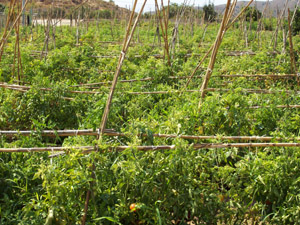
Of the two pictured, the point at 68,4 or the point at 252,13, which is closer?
the point at 252,13

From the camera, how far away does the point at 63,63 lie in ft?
16.3

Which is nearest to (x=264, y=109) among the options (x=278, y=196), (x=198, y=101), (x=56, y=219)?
(x=198, y=101)

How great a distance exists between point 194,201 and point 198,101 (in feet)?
4.22

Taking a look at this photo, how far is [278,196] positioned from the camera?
6.25ft

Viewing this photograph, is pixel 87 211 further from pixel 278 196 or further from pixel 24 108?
pixel 24 108

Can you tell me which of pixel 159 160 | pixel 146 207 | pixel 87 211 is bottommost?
pixel 87 211

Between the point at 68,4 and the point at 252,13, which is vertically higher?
the point at 68,4

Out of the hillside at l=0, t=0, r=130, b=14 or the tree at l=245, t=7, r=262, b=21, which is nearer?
the tree at l=245, t=7, r=262, b=21

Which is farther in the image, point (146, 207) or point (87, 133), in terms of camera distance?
point (87, 133)

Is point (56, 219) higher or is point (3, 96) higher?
point (3, 96)

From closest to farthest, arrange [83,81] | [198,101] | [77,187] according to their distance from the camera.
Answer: [77,187] → [198,101] → [83,81]

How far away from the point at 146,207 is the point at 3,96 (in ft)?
8.21

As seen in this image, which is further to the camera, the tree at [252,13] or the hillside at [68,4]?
the hillside at [68,4]

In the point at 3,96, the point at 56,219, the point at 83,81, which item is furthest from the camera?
the point at 83,81
